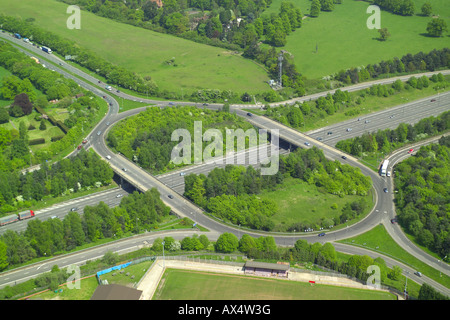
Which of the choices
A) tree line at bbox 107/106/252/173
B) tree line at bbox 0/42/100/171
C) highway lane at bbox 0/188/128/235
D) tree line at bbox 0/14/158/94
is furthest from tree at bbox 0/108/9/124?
highway lane at bbox 0/188/128/235

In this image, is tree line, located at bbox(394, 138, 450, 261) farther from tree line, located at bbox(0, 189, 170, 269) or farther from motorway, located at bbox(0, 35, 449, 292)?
tree line, located at bbox(0, 189, 170, 269)

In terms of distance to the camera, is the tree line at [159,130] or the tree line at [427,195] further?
the tree line at [159,130]

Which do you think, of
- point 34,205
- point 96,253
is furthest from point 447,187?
point 34,205

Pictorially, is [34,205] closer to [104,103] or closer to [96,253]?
[96,253]

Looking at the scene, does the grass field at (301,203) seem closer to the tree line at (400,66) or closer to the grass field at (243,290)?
the grass field at (243,290)

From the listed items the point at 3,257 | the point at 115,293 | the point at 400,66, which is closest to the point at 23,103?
the point at 3,257

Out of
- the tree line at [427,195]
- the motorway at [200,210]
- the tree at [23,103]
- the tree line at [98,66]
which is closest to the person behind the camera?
the tree line at [427,195]

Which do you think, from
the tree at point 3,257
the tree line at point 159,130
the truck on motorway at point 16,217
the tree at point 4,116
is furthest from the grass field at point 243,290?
the tree at point 4,116
